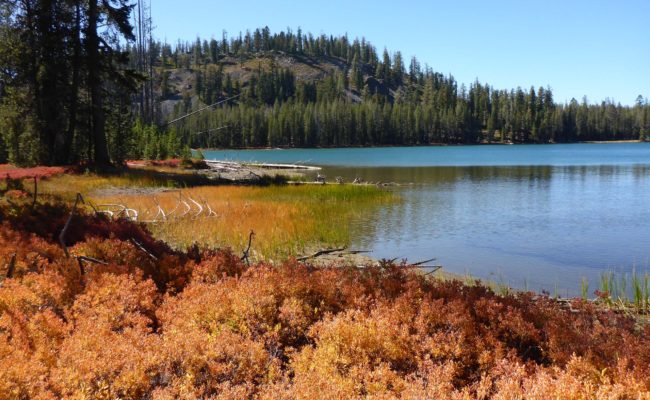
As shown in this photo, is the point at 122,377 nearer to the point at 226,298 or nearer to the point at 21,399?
the point at 21,399

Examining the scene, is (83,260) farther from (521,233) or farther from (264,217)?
(521,233)

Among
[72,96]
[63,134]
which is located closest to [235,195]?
[72,96]

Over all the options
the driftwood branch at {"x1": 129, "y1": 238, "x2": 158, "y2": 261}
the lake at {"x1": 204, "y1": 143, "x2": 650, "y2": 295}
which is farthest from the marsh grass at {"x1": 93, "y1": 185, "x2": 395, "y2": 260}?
the driftwood branch at {"x1": 129, "y1": 238, "x2": 158, "y2": 261}

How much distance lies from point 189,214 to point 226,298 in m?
11.4

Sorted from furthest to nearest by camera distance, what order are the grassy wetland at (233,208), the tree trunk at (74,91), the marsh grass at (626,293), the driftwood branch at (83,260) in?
the tree trunk at (74,91), the grassy wetland at (233,208), the marsh grass at (626,293), the driftwood branch at (83,260)

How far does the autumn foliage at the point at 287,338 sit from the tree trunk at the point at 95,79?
23310 mm

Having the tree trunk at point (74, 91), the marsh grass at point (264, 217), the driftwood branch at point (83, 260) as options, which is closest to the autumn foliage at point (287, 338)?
the driftwood branch at point (83, 260)

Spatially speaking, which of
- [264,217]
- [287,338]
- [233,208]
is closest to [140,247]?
[287,338]

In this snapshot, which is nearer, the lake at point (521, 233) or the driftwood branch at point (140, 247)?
the driftwood branch at point (140, 247)

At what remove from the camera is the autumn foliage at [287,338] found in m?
3.89

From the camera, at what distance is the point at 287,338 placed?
520 centimetres

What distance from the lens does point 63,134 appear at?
31.9 m

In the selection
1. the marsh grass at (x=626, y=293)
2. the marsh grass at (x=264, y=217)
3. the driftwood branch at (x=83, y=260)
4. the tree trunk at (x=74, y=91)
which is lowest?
the marsh grass at (x=626, y=293)

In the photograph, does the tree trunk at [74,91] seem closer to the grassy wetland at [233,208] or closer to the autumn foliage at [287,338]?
the grassy wetland at [233,208]
